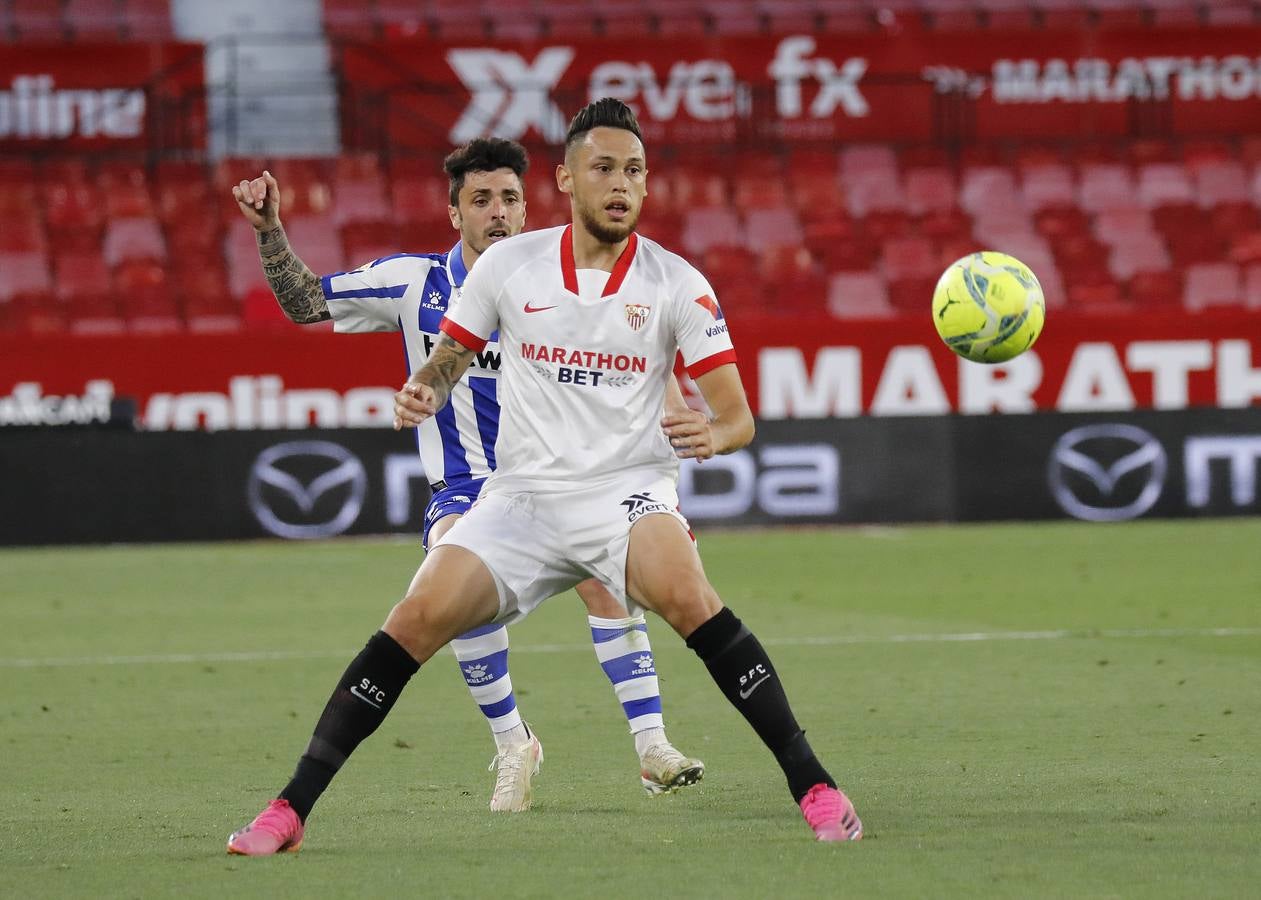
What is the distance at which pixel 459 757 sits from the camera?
6859 mm

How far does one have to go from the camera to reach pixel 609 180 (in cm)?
543

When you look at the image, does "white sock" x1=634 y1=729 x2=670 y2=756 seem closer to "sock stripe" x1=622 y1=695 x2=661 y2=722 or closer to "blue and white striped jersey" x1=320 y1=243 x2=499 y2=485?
"sock stripe" x1=622 y1=695 x2=661 y2=722

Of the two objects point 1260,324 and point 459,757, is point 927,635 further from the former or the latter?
point 1260,324

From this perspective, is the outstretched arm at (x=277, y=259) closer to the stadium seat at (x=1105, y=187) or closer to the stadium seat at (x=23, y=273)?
the stadium seat at (x=23, y=273)

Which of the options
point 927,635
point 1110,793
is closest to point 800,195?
point 927,635

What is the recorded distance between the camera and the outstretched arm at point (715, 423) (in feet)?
16.7

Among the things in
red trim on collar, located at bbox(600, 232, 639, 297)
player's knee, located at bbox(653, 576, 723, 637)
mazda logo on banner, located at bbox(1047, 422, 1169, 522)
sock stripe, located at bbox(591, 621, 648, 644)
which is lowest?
mazda logo on banner, located at bbox(1047, 422, 1169, 522)

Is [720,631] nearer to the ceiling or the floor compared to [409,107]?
nearer to the floor

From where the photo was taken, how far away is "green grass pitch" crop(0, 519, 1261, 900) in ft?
15.6

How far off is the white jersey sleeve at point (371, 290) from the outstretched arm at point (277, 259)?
0.05m

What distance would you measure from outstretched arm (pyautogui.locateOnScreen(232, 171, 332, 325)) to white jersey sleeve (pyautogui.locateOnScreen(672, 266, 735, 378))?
55.9 inches

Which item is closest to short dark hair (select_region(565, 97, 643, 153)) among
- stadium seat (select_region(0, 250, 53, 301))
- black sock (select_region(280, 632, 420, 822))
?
black sock (select_region(280, 632, 420, 822))

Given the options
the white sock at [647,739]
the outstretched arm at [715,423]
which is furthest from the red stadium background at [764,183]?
the outstretched arm at [715,423]

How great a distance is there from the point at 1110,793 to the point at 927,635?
14.5 ft
